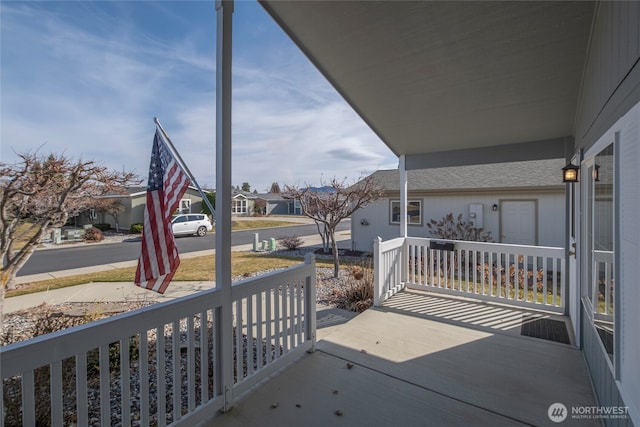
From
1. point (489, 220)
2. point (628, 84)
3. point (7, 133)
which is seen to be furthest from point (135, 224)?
point (628, 84)

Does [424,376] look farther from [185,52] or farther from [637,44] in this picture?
[185,52]

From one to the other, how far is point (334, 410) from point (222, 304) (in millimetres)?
1176

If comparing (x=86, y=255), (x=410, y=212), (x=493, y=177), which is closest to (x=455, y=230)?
(x=410, y=212)

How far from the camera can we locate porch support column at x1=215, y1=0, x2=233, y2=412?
2.29 meters

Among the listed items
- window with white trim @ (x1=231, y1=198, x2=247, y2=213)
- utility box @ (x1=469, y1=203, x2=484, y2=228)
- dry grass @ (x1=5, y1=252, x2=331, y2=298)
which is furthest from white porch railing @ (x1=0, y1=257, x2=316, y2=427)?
window with white trim @ (x1=231, y1=198, x2=247, y2=213)

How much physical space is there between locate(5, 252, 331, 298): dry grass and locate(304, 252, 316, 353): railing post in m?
4.65

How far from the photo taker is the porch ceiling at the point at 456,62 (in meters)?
2.58

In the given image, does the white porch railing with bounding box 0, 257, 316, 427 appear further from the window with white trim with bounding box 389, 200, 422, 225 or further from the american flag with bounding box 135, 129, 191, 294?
the window with white trim with bounding box 389, 200, 422, 225

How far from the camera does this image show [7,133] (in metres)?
3.16

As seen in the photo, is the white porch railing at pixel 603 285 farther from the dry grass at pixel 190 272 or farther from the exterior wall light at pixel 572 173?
the dry grass at pixel 190 272

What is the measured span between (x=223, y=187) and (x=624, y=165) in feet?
7.64

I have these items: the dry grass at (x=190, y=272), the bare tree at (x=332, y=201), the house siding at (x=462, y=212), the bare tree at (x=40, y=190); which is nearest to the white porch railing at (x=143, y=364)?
the bare tree at (x=40, y=190)

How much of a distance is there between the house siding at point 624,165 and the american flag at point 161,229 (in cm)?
248

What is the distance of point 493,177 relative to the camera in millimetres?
10242
